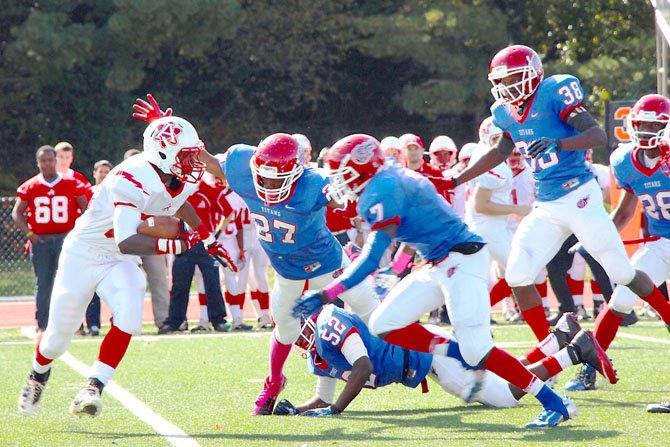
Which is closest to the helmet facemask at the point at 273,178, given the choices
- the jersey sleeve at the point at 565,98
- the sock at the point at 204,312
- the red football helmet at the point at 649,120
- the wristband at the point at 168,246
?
the wristband at the point at 168,246

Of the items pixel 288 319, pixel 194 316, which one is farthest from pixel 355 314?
pixel 194 316

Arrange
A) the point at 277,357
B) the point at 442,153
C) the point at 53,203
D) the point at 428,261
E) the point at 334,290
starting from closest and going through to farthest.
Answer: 1. the point at 334,290
2. the point at 428,261
3. the point at 277,357
4. the point at 53,203
5. the point at 442,153

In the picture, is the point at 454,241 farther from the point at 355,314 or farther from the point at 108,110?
the point at 108,110

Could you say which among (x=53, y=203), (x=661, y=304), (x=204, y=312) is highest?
(x=661, y=304)

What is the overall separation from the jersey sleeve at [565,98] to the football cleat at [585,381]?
160 cm

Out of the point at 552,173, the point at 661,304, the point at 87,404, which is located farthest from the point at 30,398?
the point at 661,304

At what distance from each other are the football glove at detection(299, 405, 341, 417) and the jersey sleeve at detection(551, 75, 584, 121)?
2097 millimetres

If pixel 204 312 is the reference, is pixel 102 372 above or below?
above

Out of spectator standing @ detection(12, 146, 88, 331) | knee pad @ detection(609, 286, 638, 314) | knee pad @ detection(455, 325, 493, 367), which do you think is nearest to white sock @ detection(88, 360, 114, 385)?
knee pad @ detection(455, 325, 493, 367)

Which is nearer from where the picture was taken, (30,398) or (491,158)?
(30,398)

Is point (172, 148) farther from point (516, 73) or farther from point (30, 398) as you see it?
point (516, 73)

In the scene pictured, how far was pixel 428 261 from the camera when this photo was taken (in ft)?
18.8

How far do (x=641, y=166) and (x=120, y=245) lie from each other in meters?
3.23

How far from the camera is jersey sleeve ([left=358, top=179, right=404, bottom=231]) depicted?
5.32 metres
